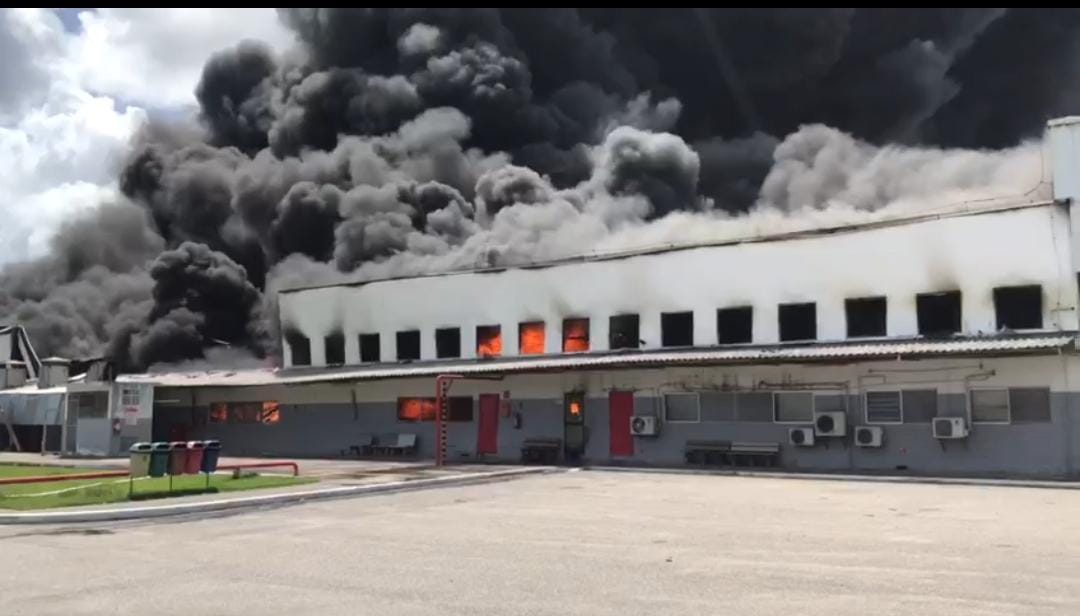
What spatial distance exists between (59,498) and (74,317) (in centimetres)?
5533

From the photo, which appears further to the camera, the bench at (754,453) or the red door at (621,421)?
the red door at (621,421)

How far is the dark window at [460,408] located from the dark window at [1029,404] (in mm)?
14474

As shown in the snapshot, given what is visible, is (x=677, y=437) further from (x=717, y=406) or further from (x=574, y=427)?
(x=574, y=427)

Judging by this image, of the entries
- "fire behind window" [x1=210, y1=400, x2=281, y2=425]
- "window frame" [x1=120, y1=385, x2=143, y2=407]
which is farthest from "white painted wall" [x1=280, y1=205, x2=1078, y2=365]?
"window frame" [x1=120, y1=385, x2=143, y2=407]

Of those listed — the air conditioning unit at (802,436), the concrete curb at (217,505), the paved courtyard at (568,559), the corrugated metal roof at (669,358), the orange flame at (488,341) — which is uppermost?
the orange flame at (488,341)

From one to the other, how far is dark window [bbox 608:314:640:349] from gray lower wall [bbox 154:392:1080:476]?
1834mm

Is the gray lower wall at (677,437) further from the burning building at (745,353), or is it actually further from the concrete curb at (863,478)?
the concrete curb at (863,478)

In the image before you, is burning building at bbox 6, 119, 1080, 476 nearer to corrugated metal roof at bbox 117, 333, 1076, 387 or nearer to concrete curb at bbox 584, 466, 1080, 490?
corrugated metal roof at bbox 117, 333, 1076, 387

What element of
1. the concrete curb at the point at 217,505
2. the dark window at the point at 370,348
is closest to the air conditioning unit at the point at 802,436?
the concrete curb at the point at 217,505

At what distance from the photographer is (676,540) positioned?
11383 millimetres

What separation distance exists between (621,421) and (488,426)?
4256 mm

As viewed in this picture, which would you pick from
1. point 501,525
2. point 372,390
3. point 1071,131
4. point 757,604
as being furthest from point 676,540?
point 372,390

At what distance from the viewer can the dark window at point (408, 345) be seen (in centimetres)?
3225

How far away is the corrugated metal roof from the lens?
70.0 ft
